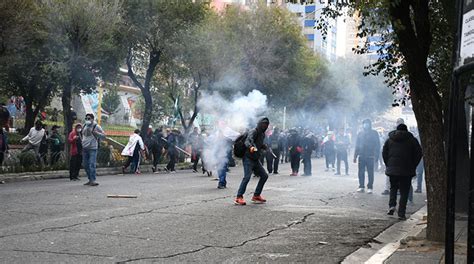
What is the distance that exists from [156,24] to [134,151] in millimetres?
7056

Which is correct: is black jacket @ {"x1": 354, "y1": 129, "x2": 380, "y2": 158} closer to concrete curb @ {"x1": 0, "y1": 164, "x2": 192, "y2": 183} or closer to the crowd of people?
the crowd of people

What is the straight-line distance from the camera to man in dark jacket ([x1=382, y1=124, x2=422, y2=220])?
1030cm

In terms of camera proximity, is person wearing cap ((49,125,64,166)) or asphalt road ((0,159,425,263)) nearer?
asphalt road ((0,159,425,263))

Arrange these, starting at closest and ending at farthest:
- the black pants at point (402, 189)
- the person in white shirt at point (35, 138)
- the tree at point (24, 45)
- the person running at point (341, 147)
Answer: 1. the black pants at point (402, 189)
2. the person in white shirt at point (35, 138)
3. the tree at point (24, 45)
4. the person running at point (341, 147)

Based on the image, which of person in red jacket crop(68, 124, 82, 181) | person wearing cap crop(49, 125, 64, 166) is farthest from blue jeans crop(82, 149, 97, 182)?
person wearing cap crop(49, 125, 64, 166)

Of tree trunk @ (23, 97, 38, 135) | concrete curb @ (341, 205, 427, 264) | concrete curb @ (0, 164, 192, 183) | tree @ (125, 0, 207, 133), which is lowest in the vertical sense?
concrete curb @ (341, 205, 427, 264)

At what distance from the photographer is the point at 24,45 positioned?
21062mm

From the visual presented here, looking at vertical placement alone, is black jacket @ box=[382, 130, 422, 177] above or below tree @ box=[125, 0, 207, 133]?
below

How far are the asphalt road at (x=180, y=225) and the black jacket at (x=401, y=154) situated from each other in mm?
868

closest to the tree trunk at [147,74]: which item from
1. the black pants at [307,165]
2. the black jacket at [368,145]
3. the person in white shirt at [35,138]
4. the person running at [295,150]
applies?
the person in white shirt at [35,138]

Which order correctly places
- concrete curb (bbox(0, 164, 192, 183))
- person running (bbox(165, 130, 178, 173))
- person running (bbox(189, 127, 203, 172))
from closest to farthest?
concrete curb (bbox(0, 164, 192, 183))
person running (bbox(189, 127, 203, 172))
person running (bbox(165, 130, 178, 173))

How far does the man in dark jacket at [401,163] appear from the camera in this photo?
1030 cm

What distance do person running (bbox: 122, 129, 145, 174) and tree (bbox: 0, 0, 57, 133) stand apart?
3654mm

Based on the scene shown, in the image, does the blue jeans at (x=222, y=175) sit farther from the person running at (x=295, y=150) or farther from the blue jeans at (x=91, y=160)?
the person running at (x=295, y=150)
